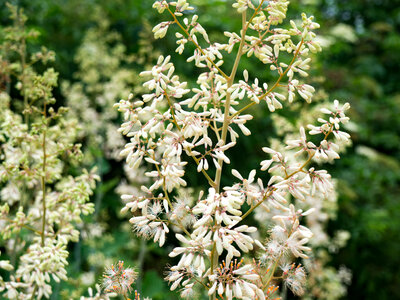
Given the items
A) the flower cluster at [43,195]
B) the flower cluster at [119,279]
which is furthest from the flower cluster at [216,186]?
the flower cluster at [43,195]

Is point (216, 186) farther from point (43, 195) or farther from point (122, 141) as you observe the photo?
point (122, 141)

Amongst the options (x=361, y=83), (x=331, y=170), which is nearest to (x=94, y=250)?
(x=331, y=170)

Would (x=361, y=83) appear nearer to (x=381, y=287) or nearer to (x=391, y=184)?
(x=391, y=184)

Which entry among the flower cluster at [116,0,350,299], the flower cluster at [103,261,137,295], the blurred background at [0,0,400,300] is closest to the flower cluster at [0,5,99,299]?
the flower cluster at [103,261,137,295]

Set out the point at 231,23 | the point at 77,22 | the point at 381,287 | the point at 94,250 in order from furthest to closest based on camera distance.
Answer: the point at 381,287
the point at 77,22
the point at 231,23
the point at 94,250

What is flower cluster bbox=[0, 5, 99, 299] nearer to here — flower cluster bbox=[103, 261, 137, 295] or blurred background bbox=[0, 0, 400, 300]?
flower cluster bbox=[103, 261, 137, 295]

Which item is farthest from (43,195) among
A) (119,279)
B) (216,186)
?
(216,186)

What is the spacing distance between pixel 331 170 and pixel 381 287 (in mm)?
1805

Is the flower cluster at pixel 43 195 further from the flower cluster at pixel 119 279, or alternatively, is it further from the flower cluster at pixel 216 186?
the flower cluster at pixel 216 186

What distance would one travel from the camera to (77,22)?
4891mm

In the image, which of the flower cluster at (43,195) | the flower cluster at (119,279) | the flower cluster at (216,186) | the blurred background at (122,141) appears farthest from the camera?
the blurred background at (122,141)

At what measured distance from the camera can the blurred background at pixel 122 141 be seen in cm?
380

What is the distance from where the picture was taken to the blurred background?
12.5ft

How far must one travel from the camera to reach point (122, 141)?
379cm
